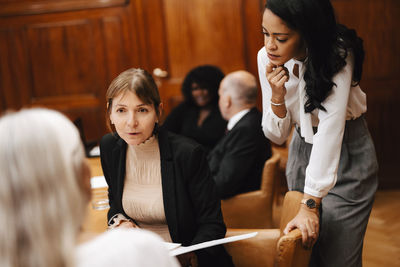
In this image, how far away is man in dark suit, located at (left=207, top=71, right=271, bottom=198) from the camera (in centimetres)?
281

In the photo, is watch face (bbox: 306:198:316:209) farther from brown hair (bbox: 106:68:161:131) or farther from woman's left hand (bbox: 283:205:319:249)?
brown hair (bbox: 106:68:161:131)

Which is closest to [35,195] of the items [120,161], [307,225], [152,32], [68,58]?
[307,225]

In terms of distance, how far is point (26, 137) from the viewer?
0.87 meters

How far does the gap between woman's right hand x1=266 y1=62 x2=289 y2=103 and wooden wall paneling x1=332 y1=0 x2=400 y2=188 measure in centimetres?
267

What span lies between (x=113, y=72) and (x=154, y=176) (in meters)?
3.16

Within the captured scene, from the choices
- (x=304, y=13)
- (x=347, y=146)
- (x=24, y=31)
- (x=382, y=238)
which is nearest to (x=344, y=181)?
(x=347, y=146)

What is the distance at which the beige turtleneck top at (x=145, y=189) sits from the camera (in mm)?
1886

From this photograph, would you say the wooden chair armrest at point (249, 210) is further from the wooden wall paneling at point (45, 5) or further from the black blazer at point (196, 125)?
the wooden wall paneling at point (45, 5)

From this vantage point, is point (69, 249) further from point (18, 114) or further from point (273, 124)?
point (273, 124)

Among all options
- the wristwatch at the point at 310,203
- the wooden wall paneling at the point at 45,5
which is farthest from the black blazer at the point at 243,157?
the wooden wall paneling at the point at 45,5

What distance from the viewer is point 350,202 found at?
1853 millimetres

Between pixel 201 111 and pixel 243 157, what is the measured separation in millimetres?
1084

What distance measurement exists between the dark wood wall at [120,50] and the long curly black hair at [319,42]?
275cm

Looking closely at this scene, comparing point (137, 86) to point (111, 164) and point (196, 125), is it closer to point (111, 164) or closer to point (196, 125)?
point (111, 164)
